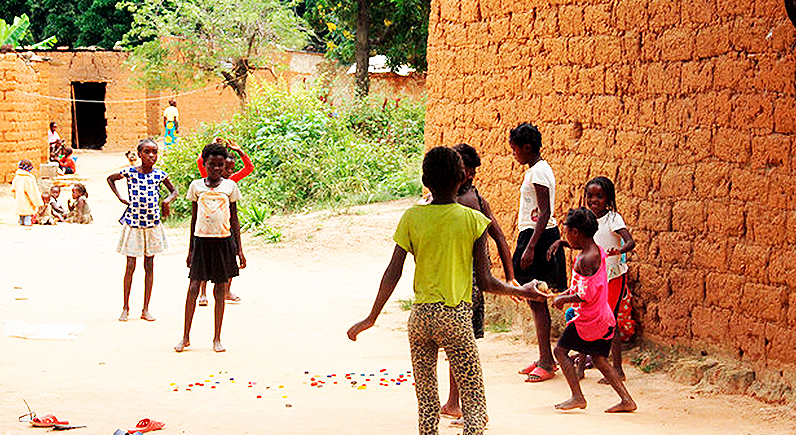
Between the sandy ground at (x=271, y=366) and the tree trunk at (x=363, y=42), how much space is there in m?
9.57

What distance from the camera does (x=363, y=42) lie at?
69.5 feet

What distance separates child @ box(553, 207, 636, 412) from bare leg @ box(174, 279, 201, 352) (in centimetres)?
288

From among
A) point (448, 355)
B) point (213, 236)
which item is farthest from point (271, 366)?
Answer: point (448, 355)

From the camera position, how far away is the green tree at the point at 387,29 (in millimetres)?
21156

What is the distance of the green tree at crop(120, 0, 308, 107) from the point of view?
24.5m

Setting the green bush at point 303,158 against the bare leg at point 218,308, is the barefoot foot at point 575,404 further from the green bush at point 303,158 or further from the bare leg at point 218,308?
the green bush at point 303,158

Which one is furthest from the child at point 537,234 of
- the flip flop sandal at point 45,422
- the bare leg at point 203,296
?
the bare leg at point 203,296

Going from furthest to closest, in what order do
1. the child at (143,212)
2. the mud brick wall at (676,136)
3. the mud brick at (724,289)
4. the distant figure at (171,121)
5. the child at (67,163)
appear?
the distant figure at (171,121), the child at (67,163), the child at (143,212), the mud brick at (724,289), the mud brick wall at (676,136)

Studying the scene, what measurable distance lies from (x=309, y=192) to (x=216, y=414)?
10.5 metres

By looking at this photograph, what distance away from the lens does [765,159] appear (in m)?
5.48

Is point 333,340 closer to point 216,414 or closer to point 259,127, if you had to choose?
point 216,414

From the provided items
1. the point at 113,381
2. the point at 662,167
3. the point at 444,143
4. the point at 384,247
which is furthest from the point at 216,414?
the point at 384,247

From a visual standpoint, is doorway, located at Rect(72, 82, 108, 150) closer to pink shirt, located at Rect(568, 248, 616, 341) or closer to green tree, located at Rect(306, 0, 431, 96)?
green tree, located at Rect(306, 0, 431, 96)

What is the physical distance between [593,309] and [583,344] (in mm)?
193
